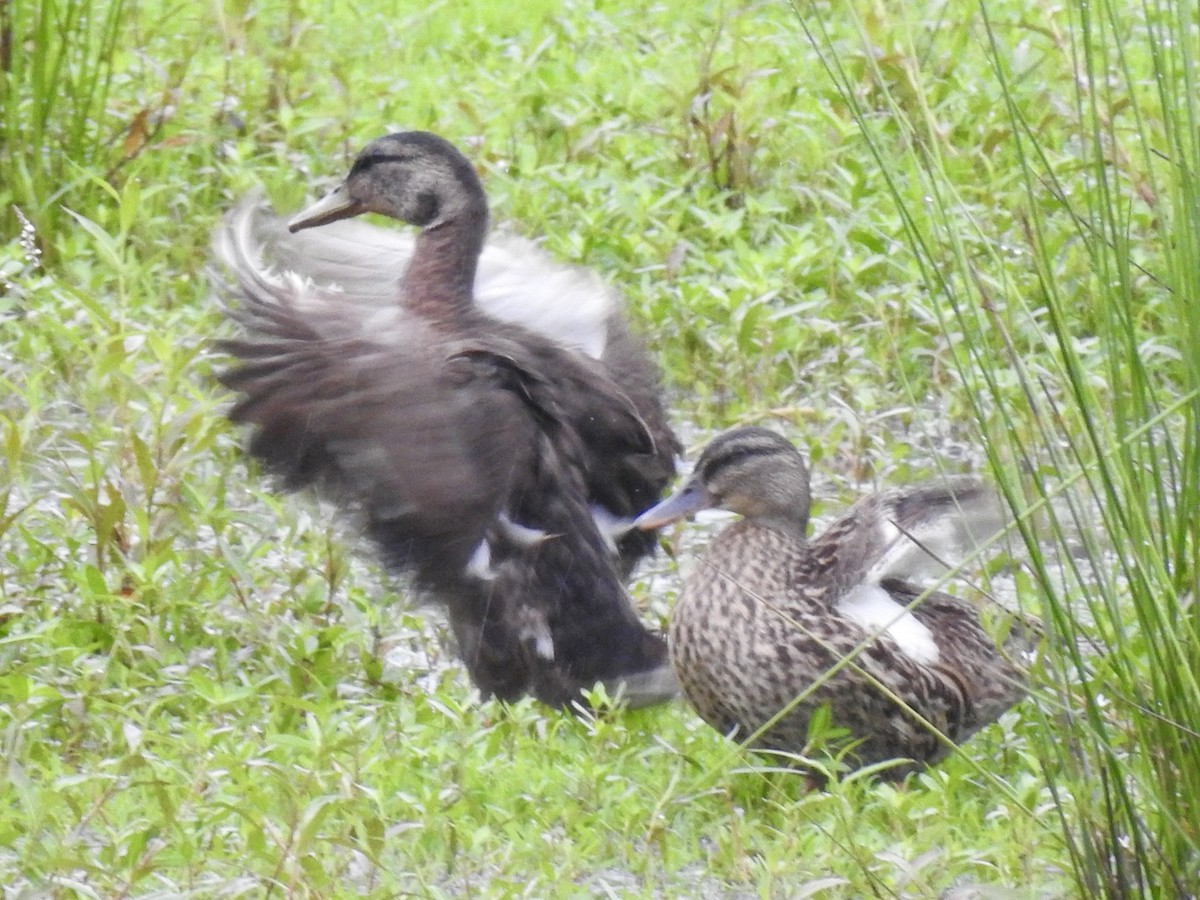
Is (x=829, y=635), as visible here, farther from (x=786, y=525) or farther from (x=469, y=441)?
(x=469, y=441)

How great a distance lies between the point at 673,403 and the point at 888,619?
2066mm

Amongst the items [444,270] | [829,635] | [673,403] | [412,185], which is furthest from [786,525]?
[673,403]

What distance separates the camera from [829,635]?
152 inches

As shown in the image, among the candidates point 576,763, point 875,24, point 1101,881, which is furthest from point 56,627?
point 875,24

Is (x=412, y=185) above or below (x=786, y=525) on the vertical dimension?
above

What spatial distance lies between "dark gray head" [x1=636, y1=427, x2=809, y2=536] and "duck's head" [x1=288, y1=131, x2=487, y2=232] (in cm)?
98

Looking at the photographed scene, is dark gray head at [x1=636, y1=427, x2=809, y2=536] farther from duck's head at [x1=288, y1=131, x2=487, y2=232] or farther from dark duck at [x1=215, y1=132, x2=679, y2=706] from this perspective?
duck's head at [x1=288, y1=131, x2=487, y2=232]

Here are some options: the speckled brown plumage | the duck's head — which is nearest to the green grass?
the speckled brown plumage

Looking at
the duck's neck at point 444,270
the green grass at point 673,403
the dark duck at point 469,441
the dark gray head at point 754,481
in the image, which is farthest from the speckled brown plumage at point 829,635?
the duck's neck at point 444,270

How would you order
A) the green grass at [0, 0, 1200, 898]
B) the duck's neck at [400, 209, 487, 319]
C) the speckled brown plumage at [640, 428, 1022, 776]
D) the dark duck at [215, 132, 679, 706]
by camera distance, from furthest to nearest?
1. the duck's neck at [400, 209, 487, 319]
2. the dark duck at [215, 132, 679, 706]
3. the speckled brown plumage at [640, 428, 1022, 776]
4. the green grass at [0, 0, 1200, 898]

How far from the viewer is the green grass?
8.55 ft

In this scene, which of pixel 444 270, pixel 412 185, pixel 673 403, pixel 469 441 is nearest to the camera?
pixel 469 441

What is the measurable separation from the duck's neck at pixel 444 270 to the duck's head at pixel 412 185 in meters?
0.03

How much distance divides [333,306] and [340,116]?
2.64 m
